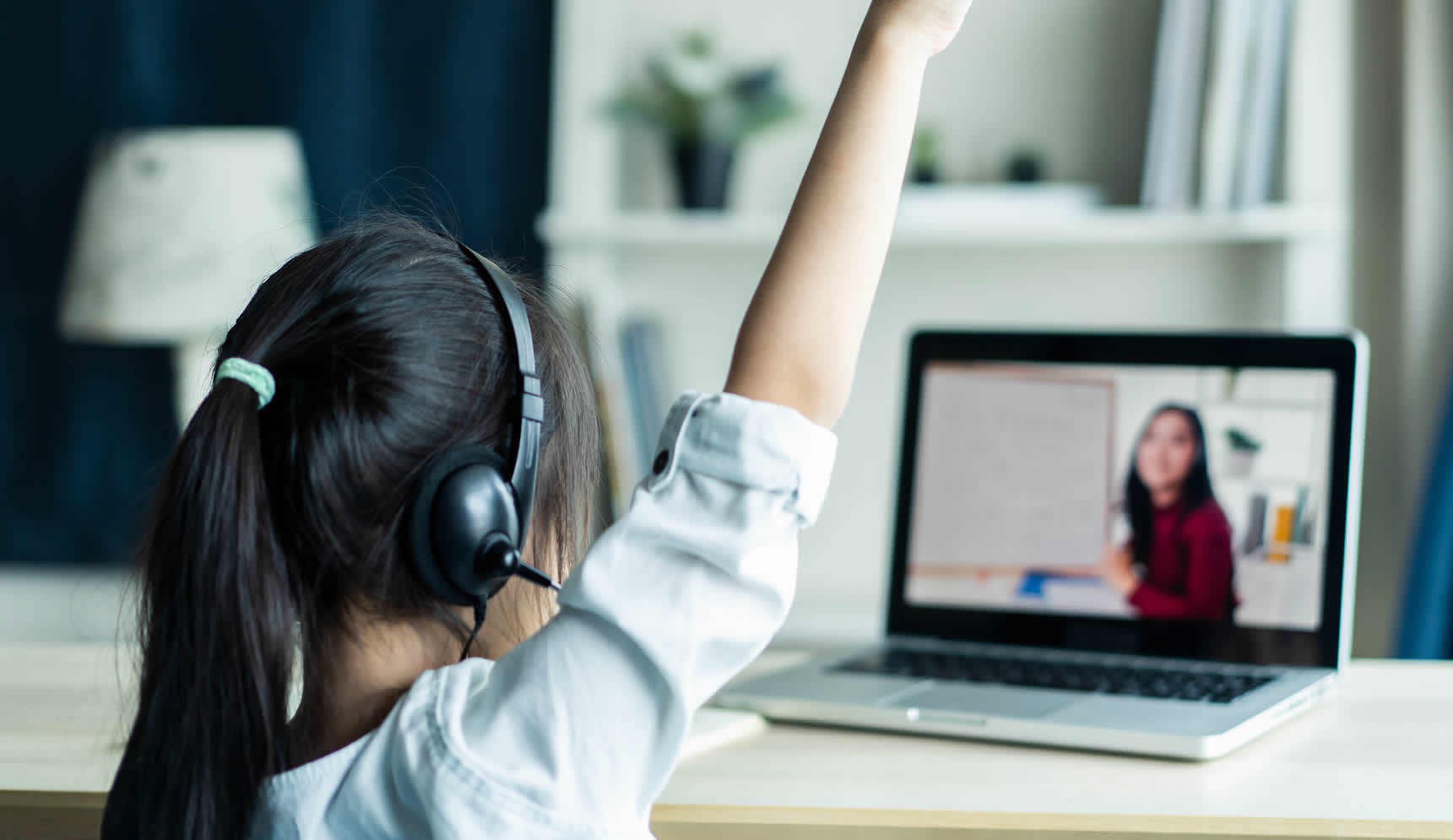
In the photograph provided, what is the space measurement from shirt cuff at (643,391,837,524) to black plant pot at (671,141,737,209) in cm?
135

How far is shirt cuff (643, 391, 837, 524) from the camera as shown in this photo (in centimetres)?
56

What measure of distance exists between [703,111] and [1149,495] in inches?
40.4

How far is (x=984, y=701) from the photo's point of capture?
0.87 meters

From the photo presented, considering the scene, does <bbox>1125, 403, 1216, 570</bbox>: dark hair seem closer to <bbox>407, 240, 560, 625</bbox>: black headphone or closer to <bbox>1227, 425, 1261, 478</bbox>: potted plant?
<bbox>1227, 425, 1261, 478</bbox>: potted plant

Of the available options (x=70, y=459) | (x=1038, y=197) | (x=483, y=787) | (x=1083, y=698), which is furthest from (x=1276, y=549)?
(x=70, y=459)

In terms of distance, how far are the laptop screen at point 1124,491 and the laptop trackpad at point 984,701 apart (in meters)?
0.18

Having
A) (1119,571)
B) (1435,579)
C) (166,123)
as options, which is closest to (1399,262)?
(1435,579)

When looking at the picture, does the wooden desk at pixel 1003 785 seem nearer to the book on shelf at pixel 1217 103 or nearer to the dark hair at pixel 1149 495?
the dark hair at pixel 1149 495

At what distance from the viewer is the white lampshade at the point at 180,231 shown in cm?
179

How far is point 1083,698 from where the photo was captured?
877mm

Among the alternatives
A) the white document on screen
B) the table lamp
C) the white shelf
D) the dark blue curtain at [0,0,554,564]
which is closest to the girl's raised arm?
the white document on screen

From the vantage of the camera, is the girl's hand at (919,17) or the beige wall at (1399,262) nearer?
the girl's hand at (919,17)

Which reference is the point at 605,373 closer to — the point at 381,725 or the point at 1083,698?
the point at 1083,698

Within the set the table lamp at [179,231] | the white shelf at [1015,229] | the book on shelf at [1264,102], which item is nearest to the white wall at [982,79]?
the white shelf at [1015,229]
